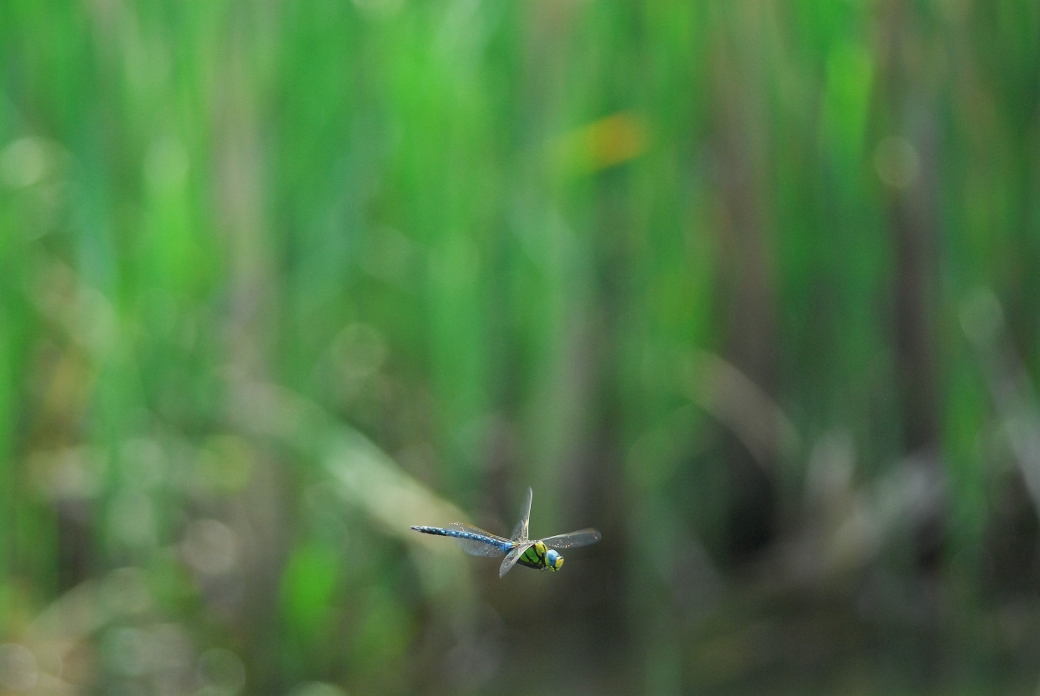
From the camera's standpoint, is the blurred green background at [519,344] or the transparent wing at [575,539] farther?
the blurred green background at [519,344]

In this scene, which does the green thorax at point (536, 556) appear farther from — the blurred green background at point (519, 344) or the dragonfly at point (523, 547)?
the blurred green background at point (519, 344)

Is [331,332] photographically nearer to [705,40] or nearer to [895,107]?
[705,40]

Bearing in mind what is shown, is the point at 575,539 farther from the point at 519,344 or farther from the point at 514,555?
the point at 519,344

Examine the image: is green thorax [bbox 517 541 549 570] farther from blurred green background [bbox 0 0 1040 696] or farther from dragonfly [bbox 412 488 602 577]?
blurred green background [bbox 0 0 1040 696]

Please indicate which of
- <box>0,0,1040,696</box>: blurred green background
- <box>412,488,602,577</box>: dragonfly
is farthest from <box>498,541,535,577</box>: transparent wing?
<box>0,0,1040,696</box>: blurred green background

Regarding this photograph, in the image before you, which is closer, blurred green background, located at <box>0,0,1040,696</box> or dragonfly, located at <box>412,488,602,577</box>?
dragonfly, located at <box>412,488,602,577</box>

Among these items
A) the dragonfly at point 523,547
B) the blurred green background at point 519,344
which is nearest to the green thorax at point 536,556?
the dragonfly at point 523,547
